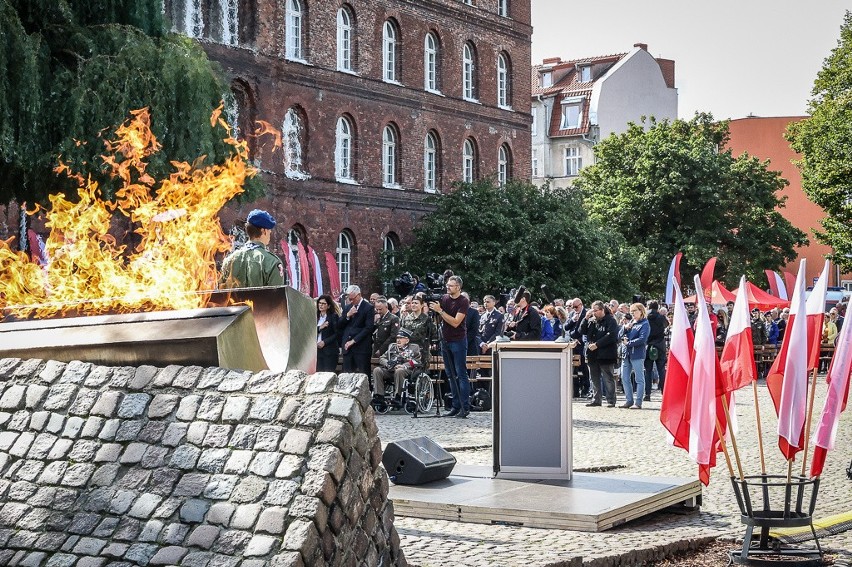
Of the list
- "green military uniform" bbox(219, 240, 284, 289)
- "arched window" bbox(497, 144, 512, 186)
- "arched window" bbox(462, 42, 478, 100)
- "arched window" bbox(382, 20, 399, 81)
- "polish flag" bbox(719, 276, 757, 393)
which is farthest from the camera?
"arched window" bbox(497, 144, 512, 186)

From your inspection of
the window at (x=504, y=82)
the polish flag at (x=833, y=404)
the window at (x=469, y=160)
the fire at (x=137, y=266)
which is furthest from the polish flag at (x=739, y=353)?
the window at (x=504, y=82)

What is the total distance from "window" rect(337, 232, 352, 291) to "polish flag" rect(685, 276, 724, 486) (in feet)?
121

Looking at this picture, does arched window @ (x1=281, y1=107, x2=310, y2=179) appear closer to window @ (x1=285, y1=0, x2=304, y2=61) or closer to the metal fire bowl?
window @ (x1=285, y1=0, x2=304, y2=61)

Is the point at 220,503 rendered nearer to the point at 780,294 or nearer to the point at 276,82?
the point at 780,294

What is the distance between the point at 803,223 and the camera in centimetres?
8344

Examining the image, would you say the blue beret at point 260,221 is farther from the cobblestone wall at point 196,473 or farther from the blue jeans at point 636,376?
the blue jeans at point 636,376

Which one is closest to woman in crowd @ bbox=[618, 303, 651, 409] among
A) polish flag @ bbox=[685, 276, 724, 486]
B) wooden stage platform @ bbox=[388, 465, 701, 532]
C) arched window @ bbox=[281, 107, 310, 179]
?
wooden stage platform @ bbox=[388, 465, 701, 532]

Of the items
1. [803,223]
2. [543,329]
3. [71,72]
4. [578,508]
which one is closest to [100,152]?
[71,72]

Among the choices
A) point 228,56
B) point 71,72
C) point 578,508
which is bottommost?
point 578,508

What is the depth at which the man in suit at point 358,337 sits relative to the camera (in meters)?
22.2

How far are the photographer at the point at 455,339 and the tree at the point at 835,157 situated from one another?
1148 inches

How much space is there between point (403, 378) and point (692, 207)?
1576 inches

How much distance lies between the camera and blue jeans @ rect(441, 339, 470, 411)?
20453 mm

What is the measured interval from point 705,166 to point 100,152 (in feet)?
133
